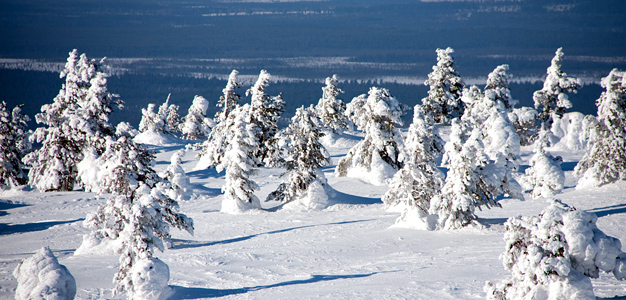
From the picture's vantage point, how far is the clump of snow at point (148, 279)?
14.3 m

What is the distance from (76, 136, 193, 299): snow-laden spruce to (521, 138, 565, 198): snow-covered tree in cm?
2334

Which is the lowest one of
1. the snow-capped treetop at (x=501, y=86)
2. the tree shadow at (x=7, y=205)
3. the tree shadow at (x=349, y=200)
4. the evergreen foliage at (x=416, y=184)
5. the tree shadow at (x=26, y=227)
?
the tree shadow at (x=7, y=205)

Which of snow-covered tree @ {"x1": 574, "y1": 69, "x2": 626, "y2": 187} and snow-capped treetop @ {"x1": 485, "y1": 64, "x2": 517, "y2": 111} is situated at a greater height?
snow-capped treetop @ {"x1": 485, "y1": 64, "x2": 517, "y2": 111}

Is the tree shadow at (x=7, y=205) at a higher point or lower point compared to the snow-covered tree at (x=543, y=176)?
lower

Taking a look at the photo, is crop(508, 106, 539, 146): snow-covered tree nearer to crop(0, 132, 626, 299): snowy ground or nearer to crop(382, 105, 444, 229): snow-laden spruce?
crop(0, 132, 626, 299): snowy ground

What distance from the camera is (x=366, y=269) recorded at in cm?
1777

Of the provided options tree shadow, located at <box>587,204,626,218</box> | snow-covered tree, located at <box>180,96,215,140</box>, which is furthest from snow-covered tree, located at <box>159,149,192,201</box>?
snow-covered tree, located at <box>180,96,215,140</box>

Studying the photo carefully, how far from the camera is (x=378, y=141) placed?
39812mm

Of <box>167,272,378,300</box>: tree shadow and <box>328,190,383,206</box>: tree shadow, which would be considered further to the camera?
<box>328,190,383,206</box>: tree shadow

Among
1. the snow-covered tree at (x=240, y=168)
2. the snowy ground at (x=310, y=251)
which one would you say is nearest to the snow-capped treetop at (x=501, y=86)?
the snowy ground at (x=310, y=251)

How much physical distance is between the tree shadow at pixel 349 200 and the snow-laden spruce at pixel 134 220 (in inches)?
511

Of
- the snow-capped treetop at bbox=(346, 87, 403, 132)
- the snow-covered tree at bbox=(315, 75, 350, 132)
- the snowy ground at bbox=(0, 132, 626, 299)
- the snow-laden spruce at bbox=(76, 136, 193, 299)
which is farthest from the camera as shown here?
the snow-covered tree at bbox=(315, 75, 350, 132)

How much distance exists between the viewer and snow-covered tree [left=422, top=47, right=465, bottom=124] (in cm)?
5975

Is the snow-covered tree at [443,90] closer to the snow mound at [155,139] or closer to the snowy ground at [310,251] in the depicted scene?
the snowy ground at [310,251]
